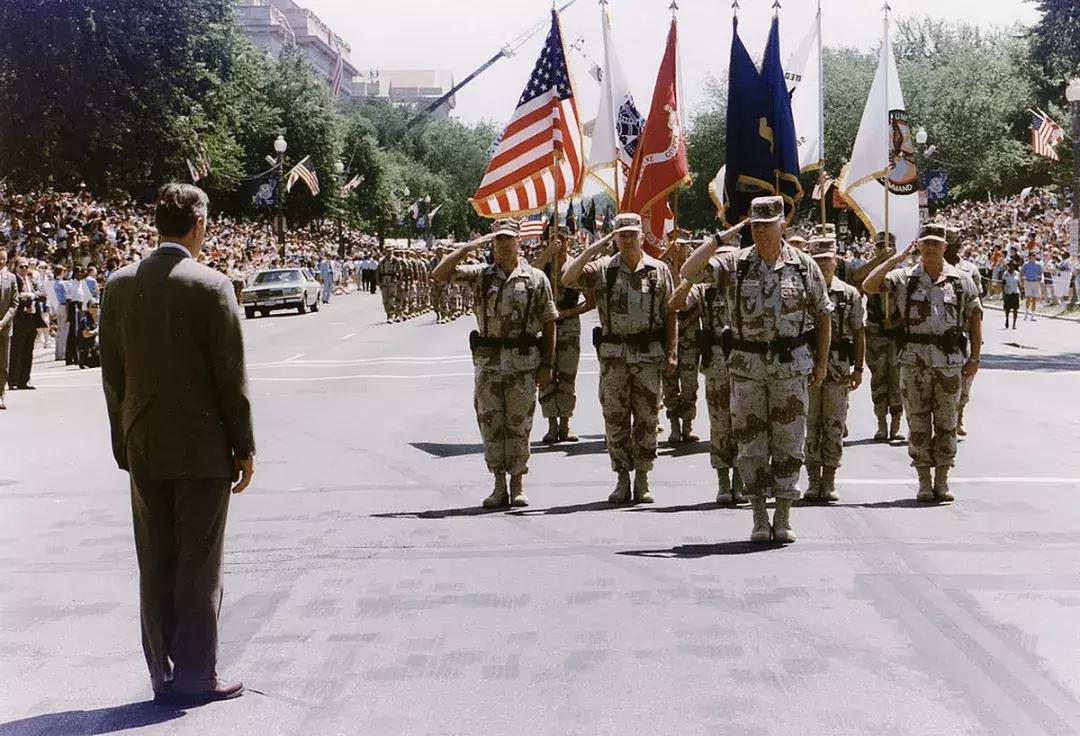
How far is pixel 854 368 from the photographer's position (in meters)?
10.7

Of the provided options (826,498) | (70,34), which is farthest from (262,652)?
(70,34)

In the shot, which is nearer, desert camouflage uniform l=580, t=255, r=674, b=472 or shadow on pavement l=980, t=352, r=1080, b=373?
desert camouflage uniform l=580, t=255, r=674, b=472

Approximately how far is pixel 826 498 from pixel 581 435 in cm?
474

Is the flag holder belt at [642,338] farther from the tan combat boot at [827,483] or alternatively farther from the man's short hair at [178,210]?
the man's short hair at [178,210]

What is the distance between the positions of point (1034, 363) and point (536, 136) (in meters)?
11.1

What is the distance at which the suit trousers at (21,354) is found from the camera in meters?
22.8

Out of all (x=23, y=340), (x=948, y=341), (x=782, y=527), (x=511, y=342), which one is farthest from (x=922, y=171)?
(x=782, y=527)

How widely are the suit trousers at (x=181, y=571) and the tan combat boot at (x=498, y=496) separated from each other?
4835 mm

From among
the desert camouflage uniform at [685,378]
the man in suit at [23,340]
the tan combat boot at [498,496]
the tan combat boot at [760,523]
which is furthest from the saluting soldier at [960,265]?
the man in suit at [23,340]

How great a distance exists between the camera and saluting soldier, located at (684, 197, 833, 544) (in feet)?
29.2

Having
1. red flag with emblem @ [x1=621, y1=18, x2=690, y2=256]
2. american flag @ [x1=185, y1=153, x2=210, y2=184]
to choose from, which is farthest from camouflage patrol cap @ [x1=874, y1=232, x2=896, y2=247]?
american flag @ [x1=185, y1=153, x2=210, y2=184]

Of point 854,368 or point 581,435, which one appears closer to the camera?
point 854,368

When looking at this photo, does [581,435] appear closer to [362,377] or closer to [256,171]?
[362,377]

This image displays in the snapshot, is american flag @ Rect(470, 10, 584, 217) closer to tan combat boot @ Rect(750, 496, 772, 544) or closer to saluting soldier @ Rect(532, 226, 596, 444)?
saluting soldier @ Rect(532, 226, 596, 444)
